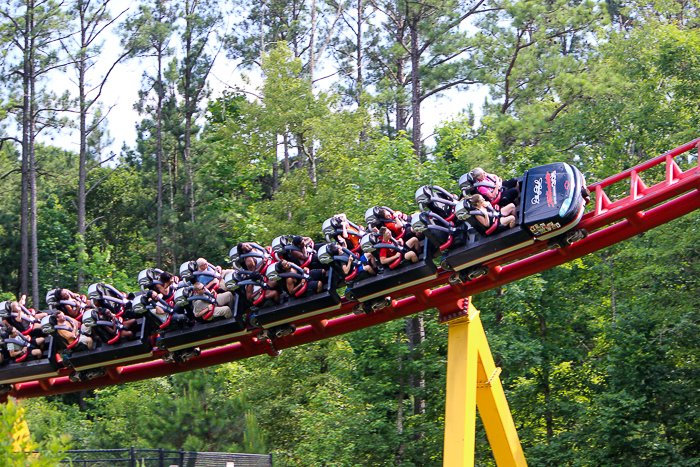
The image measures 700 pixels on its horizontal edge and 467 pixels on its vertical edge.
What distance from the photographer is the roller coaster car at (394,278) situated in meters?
8.60

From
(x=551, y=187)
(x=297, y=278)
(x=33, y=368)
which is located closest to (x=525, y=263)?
(x=551, y=187)

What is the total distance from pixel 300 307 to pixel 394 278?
48.9 inches

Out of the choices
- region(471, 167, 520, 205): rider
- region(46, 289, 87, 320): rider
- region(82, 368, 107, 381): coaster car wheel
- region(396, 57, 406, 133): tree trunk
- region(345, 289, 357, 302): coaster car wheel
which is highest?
region(396, 57, 406, 133): tree trunk

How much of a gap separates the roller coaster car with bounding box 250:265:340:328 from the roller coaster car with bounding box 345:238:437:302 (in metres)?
0.20

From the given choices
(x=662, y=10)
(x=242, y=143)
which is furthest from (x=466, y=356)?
(x=242, y=143)

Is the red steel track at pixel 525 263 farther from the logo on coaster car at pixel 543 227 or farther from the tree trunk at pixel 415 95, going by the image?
the tree trunk at pixel 415 95

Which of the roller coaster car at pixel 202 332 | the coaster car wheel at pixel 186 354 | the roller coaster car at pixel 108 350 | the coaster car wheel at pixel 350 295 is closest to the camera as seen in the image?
the coaster car wheel at pixel 350 295

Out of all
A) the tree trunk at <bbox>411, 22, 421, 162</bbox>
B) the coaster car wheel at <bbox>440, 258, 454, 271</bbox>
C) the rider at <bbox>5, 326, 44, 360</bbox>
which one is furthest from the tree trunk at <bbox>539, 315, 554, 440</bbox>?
the rider at <bbox>5, 326, 44, 360</bbox>

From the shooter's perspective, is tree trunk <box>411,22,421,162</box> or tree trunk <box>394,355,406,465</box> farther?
tree trunk <box>411,22,421,162</box>

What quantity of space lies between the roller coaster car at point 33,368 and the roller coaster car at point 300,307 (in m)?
3.33

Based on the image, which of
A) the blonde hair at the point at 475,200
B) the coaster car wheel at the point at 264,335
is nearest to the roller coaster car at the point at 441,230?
the blonde hair at the point at 475,200

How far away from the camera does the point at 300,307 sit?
365 inches

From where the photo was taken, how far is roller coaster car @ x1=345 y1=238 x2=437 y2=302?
8602 millimetres

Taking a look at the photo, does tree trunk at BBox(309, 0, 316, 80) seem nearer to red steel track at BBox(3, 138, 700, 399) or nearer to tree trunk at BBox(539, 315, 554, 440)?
tree trunk at BBox(539, 315, 554, 440)
